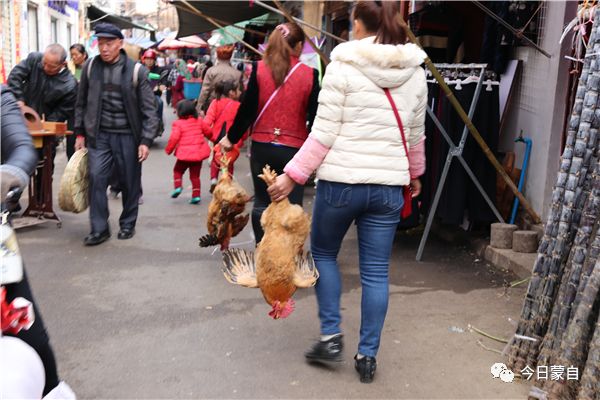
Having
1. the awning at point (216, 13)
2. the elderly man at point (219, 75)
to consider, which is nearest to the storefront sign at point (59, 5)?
the awning at point (216, 13)

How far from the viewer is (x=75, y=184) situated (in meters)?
6.74

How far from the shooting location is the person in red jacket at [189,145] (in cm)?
904

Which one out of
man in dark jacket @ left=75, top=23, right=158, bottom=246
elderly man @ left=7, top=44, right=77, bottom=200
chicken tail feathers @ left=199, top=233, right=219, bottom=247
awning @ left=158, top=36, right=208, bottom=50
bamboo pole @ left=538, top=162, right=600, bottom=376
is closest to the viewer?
bamboo pole @ left=538, top=162, right=600, bottom=376

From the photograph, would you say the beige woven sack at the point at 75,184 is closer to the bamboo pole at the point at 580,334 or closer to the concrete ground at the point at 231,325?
the concrete ground at the point at 231,325

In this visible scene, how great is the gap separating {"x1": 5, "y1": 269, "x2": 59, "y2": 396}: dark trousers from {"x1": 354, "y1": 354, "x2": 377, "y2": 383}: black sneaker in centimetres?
161

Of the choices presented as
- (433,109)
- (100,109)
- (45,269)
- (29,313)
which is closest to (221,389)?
(29,313)

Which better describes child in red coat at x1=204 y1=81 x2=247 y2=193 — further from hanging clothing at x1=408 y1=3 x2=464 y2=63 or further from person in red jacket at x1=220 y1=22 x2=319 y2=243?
person in red jacket at x1=220 y1=22 x2=319 y2=243

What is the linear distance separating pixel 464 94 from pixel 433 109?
1.09 ft

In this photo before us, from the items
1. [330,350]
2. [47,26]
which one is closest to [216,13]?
[330,350]

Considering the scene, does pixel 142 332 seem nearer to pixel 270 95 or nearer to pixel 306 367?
pixel 306 367

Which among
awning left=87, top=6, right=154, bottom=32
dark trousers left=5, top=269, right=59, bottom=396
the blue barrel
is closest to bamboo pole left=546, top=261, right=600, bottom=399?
dark trousers left=5, top=269, right=59, bottom=396

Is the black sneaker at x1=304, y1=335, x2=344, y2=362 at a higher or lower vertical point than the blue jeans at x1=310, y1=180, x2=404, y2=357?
lower

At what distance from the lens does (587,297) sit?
133 inches

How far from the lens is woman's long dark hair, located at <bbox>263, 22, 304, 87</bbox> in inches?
A: 187
